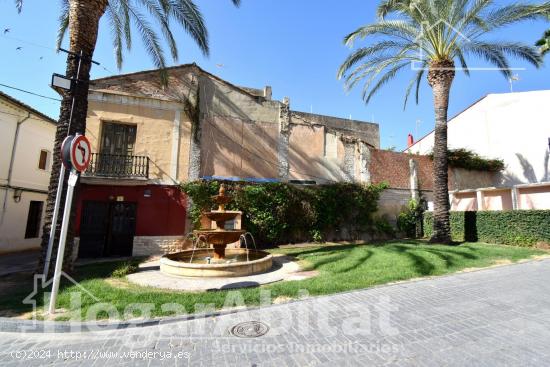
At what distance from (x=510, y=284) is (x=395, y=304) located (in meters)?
3.30

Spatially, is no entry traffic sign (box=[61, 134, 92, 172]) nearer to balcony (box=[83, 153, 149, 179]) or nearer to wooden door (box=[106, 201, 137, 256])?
balcony (box=[83, 153, 149, 179])

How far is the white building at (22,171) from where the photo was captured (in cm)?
1392

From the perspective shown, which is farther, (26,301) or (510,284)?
(510,284)

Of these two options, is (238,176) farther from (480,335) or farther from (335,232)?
(480,335)

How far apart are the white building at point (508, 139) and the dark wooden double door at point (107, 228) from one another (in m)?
18.3

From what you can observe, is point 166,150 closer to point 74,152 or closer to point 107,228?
point 107,228

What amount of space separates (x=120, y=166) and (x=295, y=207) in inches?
338

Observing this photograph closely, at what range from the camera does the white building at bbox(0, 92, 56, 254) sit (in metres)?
13.9

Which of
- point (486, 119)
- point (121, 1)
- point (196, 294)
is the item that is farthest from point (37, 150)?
point (486, 119)

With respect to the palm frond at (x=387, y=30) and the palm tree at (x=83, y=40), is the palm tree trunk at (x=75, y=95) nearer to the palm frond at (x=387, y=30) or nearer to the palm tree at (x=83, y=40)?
the palm tree at (x=83, y=40)

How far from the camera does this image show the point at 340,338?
3789mm

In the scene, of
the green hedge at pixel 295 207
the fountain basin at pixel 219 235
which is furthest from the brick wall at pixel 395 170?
Answer: the fountain basin at pixel 219 235

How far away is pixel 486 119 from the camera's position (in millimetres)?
20625

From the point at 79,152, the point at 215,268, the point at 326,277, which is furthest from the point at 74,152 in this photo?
the point at 326,277
